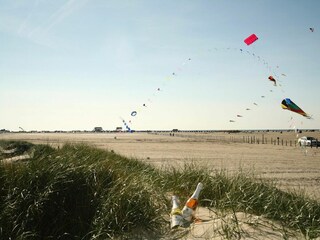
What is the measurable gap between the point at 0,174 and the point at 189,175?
333 cm

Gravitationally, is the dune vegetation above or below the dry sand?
above

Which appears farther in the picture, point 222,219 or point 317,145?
point 317,145

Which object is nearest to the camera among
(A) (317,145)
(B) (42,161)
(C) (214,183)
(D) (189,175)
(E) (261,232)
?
(E) (261,232)

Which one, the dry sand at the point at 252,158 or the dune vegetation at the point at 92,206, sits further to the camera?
the dry sand at the point at 252,158

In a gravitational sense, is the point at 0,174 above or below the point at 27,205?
above

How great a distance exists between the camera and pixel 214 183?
5.44 m

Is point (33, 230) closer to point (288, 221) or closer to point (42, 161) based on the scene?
point (42, 161)

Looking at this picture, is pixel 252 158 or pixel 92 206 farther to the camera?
pixel 252 158

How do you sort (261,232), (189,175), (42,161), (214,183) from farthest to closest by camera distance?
(189,175) < (214,183) < (42,161) < (261,232)

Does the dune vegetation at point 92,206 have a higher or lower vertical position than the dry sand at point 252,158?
higher

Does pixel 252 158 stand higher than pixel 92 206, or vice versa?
pixel 92 206

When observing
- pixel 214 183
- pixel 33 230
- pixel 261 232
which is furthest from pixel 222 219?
pixel 33 230

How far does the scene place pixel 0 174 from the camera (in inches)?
169

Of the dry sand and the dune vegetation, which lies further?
the dry sand
